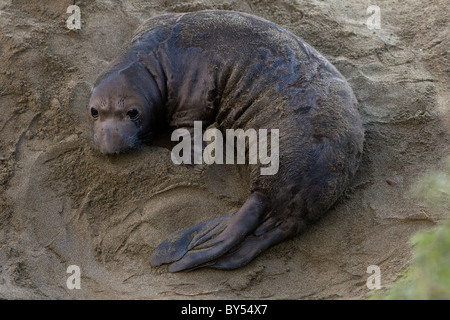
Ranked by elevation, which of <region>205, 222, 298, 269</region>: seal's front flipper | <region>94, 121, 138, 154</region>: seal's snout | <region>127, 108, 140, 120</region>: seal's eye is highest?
<region>127, 108, 140, 120</region>: seal's eye

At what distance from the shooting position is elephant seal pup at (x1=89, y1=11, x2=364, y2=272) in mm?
3844

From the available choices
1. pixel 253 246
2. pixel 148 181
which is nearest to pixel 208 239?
pixel 253 246

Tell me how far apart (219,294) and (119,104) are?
1515mm

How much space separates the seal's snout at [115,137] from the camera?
4207 millimetres

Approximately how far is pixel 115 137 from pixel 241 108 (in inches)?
34.3

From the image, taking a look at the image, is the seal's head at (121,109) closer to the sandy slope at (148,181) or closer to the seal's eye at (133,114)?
the seal's eye at (133,114)

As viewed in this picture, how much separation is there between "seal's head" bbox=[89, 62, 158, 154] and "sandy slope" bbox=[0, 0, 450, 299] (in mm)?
126

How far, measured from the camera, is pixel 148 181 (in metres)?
4.15

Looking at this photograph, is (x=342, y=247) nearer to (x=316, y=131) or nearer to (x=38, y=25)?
(x=316, y=131)

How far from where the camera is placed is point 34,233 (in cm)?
393

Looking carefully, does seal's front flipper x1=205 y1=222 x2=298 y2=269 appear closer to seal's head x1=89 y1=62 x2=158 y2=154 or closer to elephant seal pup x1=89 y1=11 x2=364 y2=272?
elephant seal pup x1=89 y1=11 x2=364 y2=272

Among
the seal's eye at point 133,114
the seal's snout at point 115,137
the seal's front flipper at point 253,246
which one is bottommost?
the seal's front flipper at point 253,246

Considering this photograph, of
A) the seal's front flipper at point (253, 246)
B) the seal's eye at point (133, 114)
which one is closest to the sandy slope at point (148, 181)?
the seal's front flipper at point (253, 246)

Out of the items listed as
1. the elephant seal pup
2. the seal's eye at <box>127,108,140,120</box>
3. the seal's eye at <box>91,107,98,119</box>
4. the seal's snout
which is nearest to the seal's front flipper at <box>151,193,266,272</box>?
the elephant seal pup
